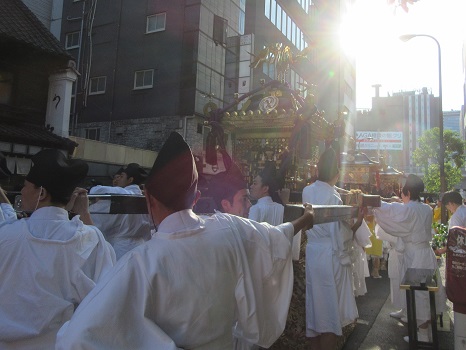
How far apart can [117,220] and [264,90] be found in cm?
355

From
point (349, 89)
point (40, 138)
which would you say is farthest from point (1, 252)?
point (349, 89)

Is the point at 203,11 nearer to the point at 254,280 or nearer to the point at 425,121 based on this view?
the point at 254,280

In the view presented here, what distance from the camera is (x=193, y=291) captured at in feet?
5.18

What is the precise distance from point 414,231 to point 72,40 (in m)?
20.8

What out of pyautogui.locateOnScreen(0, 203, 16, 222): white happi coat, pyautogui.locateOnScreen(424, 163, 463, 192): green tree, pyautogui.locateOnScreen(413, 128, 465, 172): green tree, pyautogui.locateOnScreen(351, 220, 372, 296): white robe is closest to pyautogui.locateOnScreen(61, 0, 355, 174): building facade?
pyautogui.locateOnScreen(351, 220, 372, 296): white robe

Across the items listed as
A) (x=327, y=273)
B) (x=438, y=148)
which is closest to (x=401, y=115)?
(x=438, y=148)

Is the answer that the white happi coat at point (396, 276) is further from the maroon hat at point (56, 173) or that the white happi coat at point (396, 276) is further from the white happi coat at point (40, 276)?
the maroon hat at point (56, 173)

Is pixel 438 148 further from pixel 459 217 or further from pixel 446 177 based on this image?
pixel 459 217

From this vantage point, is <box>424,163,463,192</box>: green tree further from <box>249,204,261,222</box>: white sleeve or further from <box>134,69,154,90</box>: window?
<box>249,204,261,222</box>: white sleeve

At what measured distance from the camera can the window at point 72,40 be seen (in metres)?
20.5

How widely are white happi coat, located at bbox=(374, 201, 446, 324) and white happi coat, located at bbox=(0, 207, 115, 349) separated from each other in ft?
13.0

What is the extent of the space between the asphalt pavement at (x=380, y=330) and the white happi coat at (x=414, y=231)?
50 centimetres

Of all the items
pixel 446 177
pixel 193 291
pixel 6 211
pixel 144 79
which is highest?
pixel 144 79

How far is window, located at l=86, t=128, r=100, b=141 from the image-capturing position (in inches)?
787
